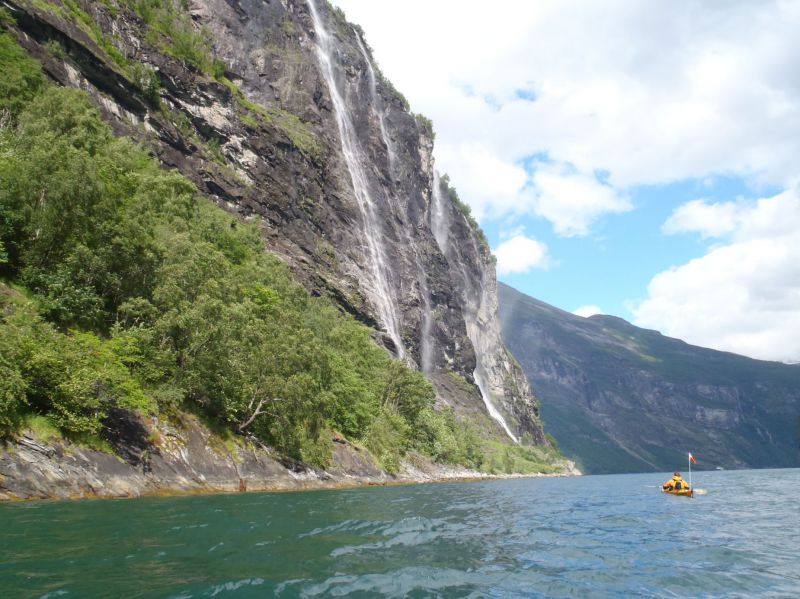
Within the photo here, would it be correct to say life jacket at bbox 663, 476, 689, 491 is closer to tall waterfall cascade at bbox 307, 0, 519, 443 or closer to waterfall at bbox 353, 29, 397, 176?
tall waterfall cascade at bbox 307, 0, 519, 443

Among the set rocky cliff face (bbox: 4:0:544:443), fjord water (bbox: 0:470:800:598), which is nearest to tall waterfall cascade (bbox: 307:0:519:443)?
rocky cliff face (bbox: 4:0:544:443)

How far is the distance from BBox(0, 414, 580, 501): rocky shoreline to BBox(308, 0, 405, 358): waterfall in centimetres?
5958

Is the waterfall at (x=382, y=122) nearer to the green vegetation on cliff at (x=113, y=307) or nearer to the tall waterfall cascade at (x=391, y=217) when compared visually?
the tall waterfall cascade at (x=391, y=217)

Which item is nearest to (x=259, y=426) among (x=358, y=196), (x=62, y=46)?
(x=62, y=46)

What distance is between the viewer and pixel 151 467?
27.0 metres

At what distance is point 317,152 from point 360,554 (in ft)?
308

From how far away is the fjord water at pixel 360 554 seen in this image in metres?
11.1

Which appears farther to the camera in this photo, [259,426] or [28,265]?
[259,426]

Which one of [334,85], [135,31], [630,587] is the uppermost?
[334,85]

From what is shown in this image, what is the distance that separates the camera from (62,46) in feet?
189

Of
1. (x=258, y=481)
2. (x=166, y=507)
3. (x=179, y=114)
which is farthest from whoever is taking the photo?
(x=179, y=114)

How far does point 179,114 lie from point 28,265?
55.2 metres

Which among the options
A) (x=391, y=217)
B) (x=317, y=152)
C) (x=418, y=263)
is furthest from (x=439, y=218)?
(x=317, y=152)

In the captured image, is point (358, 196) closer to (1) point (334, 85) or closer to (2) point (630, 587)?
(1) point (334, 85)
